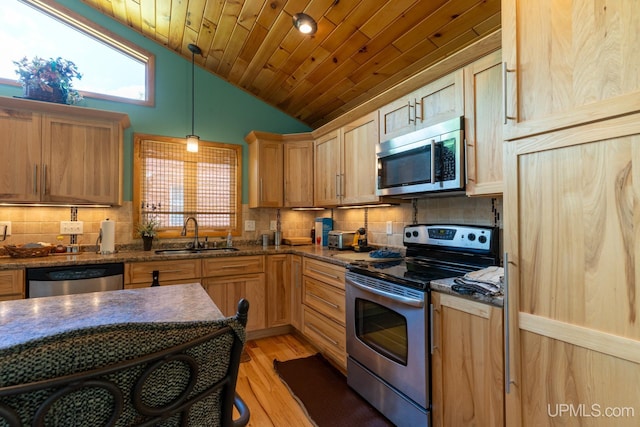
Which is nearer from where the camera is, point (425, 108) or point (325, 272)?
point (425, 108)

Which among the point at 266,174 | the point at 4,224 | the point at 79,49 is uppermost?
the point at 79,49

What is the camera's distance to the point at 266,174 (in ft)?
11.0

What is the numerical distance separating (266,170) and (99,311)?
2.45m

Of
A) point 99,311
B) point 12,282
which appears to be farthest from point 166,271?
point 99,311

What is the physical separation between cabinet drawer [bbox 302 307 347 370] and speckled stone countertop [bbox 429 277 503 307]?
0.95 meters

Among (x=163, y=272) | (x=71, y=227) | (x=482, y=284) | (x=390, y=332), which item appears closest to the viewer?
(x=482, y=284)

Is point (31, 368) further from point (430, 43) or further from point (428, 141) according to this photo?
point (430, 43)

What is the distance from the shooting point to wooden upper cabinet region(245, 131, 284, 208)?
10.9 ft

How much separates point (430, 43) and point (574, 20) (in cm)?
129

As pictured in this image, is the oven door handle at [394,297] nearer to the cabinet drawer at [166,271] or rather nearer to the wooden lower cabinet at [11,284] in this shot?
the cabinet drawer at [166,271]

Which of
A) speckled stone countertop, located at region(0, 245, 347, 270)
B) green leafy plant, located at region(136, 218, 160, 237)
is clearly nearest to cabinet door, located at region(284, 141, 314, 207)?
speckled stone countertop, located at region(0, 245, 347, 270)

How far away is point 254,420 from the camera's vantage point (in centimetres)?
183

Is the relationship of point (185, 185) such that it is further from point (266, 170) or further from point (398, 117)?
point (398, 117)

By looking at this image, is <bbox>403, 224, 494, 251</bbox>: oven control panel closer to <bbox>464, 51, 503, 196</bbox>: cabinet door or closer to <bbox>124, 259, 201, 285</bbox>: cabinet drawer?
<bbox>464, 51, 503, 196</bbox>: cabinet door
